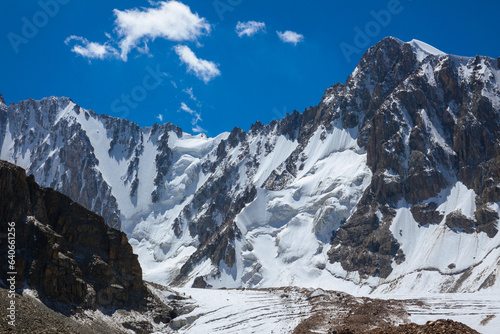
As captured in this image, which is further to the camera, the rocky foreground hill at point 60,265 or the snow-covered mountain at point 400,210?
the snow-covered mountain at point 400,210

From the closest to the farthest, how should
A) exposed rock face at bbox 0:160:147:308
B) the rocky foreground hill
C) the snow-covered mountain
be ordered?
the rocky foreground hill < exposed rock face at bbox 0:160:147:308 < the snow-covered mountain

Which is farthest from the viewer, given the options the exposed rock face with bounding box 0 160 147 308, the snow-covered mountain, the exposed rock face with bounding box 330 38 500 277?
the exposed rock face with bounding box 330 38 500 277

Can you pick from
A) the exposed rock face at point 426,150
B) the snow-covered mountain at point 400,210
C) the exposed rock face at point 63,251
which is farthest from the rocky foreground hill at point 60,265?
the exposed rock face at point 426,150

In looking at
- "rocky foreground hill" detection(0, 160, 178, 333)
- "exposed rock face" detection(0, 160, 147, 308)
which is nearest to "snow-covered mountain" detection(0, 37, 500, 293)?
"rocky foreground hill" detection(0, 160, 178, 333)

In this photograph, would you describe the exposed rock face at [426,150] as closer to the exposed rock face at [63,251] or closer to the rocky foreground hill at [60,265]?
the rocky foreground hill at [60,265]

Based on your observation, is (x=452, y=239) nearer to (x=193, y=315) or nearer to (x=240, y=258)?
(x=240, y=258)

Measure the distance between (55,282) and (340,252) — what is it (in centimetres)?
11602

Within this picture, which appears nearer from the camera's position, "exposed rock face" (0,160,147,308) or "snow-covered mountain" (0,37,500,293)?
"exposed rock face" (0,160,147,308)

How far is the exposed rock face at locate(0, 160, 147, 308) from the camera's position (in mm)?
52812

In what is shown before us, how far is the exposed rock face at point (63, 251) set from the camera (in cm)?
5281

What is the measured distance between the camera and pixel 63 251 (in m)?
57.7

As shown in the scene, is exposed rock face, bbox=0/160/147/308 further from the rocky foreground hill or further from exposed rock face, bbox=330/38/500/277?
exposed rock face, bbox=330/38/500/277

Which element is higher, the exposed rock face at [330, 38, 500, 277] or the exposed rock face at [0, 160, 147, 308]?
the exposed rock face at [330, 38, 500, 277]

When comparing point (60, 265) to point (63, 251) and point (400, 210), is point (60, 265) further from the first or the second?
point (400, 210)
